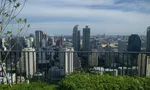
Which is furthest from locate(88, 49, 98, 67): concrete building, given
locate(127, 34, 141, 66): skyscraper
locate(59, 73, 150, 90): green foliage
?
locate(59, 73, 150, 90): green foliage

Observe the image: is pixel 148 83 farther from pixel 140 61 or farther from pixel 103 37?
pixel 103 37

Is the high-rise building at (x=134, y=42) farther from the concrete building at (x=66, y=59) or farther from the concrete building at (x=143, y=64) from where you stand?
the concrete building at (x=66, y=59)

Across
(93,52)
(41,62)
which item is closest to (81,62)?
(93,52)

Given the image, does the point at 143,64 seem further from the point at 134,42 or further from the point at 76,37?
the point at 76,37

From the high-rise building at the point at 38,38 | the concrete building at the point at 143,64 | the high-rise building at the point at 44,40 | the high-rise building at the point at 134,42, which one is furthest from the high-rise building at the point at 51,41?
the concrete building at the point at 143,64

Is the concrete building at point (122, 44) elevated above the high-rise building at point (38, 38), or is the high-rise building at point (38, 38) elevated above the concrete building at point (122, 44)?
the high-rise building at point (38, 38)

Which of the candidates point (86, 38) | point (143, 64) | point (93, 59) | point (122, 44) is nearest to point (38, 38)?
point (93, 59)

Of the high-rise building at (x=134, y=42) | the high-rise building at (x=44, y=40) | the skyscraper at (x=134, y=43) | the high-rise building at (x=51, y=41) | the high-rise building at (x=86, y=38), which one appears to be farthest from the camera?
the high-rise building at (x=51, y=41)

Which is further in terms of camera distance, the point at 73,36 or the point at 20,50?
the point at 73,36
